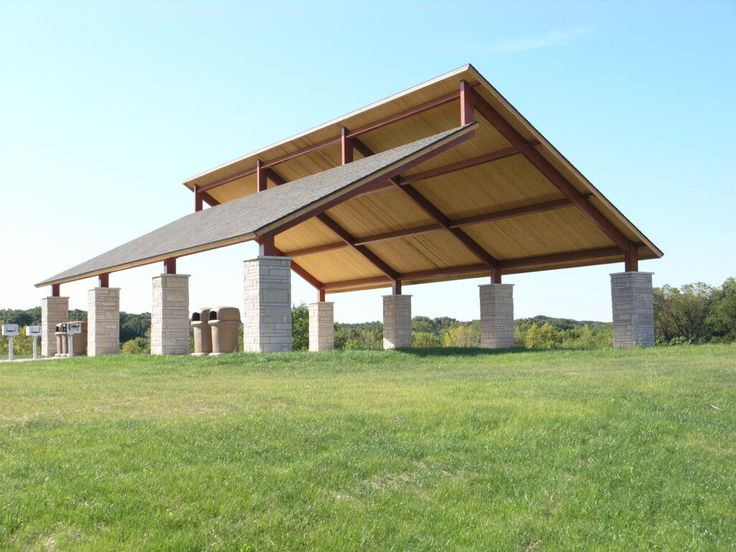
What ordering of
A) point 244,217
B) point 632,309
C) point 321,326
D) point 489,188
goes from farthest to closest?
1. point 321,326
2. point 632,309
3. point 489,188
4. point 244,217

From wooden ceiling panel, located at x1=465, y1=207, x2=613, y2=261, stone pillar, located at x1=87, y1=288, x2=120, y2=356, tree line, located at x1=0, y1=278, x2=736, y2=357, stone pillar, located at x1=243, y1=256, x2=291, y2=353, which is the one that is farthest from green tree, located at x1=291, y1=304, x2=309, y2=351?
stone pillar, located at x1=243, y1=256, x2=291, y2=353

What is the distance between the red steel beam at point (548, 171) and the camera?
→ 21.7 m

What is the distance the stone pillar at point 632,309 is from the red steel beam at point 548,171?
1108 mm

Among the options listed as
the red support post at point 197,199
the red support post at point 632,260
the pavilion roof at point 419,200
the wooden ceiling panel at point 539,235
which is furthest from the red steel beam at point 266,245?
the red support post at point 197,199

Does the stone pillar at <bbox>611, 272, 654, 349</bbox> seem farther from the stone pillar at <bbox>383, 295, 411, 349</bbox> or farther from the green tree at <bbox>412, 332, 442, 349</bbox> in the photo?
the green tree at <bbox>412, 332, 442, 349</bbox>

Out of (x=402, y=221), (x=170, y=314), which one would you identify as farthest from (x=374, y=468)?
(x=402, y=221)

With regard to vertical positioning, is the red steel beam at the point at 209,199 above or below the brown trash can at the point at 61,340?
above

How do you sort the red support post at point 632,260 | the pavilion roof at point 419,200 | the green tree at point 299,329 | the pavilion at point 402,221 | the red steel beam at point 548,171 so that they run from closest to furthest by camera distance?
the pavilion at point 402,221
the pavilion roof at point 419,200
the red steel beam at point 548,171
the red support post at point 632,260
the green tree at point 299,329

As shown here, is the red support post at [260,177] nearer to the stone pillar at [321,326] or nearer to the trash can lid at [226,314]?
the trash can lid at [226,314]

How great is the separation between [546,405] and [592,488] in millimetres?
3094

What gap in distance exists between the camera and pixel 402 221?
96.3 feet

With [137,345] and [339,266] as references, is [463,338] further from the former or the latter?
[137,345]

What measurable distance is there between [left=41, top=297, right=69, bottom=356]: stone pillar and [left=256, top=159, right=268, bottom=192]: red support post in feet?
34.4

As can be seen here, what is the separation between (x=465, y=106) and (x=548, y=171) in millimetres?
4280
